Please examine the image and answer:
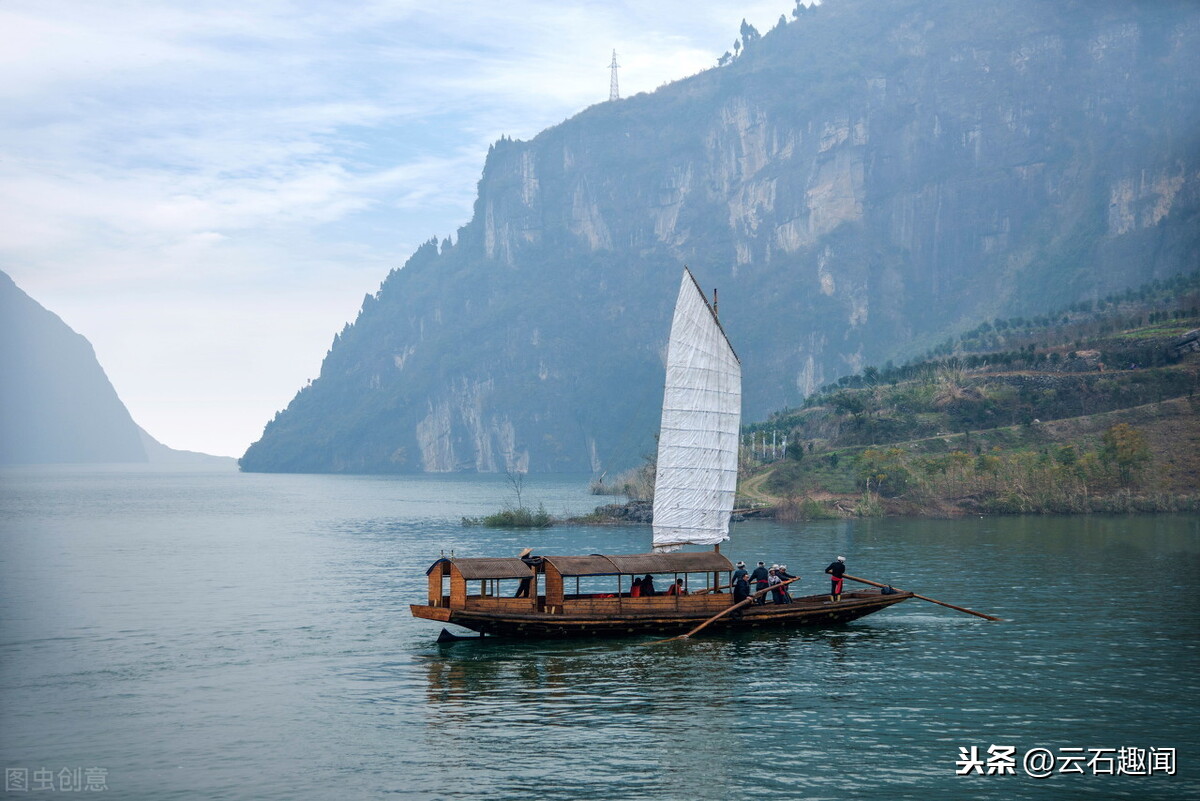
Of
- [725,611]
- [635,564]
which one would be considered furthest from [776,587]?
[635,564]

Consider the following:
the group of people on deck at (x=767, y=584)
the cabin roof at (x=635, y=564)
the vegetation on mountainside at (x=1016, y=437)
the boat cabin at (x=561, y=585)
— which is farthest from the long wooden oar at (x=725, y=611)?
the vegetation on mountainside at (x=1016, y=437)

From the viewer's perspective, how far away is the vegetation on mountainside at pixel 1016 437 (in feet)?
409

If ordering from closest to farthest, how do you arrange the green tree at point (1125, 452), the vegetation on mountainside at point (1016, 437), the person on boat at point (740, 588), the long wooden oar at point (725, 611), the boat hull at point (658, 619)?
the boat hull at point (658, 619) → the long wooden oar at point (725, 611) → the person on boat at point (740, 588) → the vegetation on mountainside at point (1016, 437) → the green tree at point (1125, 452)

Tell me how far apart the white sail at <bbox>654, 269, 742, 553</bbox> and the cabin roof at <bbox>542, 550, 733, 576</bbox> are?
338cm

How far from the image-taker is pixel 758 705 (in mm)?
39531

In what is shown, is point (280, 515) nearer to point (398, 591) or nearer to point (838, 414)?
point (838, 414)

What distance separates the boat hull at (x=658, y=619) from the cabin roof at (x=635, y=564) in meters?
1.89

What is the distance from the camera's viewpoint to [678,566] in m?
51.6

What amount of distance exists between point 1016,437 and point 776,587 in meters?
103

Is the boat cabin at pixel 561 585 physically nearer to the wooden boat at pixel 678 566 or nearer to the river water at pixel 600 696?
the wooden boat at pixel 678 566

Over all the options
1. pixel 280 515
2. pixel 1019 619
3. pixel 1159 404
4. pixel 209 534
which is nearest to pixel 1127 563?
pixel 1019 619

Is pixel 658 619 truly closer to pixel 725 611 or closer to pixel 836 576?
pixel 725 611

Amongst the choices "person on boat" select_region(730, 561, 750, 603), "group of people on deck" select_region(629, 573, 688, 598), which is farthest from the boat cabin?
"person on boat" select_region(730, 561, 750, 603)

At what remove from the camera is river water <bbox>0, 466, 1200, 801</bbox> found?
105 feet
